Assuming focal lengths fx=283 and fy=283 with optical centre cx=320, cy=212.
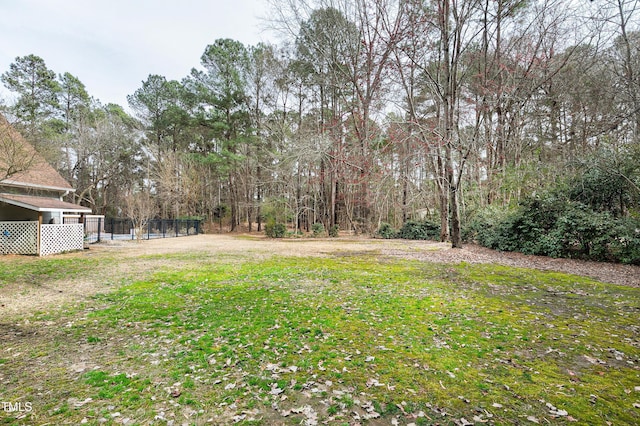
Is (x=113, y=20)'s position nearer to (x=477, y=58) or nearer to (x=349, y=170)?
(x=349, y=170)

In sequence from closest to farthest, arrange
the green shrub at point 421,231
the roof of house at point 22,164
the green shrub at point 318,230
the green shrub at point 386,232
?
the roof of house at point 22,164
the green shrub at point 421,231
the green shrub at point 386,232
the green shrub at point 318,230

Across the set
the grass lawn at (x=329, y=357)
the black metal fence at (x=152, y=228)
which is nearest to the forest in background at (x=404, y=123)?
the black metal fence at (x=152, y=228)

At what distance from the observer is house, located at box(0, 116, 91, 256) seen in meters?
8.77

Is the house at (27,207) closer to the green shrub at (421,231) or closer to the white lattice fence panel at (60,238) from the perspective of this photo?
the white lattice fence panel at (60,238)

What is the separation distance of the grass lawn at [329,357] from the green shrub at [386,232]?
39.0 ft

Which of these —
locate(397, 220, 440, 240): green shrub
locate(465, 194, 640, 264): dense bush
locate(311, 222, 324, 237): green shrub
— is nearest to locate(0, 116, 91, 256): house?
locate(311, 222, 324, 237): green shrub

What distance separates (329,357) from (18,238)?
1297cm

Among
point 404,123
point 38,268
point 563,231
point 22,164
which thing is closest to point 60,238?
point 22,164

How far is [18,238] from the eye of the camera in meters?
10.0

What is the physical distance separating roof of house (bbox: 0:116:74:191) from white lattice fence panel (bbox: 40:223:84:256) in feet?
6.94

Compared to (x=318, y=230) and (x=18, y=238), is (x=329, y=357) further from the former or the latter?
(x=318, y=230)

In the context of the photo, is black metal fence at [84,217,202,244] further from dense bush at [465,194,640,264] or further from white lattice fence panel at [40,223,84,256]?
dense bush at [465,194,640,264]

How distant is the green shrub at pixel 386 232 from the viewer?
17.3m

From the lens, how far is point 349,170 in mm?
15070
